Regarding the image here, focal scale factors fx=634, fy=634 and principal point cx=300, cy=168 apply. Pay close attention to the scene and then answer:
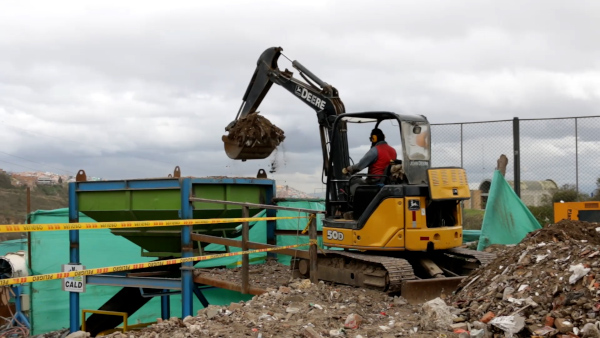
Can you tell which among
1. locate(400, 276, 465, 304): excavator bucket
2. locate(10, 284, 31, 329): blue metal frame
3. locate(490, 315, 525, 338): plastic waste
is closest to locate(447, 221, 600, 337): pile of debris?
locate(490, 315, 525, 338): plastic waste

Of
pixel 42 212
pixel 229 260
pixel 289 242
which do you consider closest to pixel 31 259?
pixel 42 212

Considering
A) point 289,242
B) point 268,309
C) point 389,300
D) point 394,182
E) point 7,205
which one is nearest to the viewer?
point 268,309

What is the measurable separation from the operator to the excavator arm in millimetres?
585

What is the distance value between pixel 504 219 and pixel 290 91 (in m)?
4.77

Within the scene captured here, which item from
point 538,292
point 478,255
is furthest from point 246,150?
point 538,292

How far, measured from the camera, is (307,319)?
6.62m

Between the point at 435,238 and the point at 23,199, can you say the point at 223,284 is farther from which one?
the point at 23,199

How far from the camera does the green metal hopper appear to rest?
10695 mm

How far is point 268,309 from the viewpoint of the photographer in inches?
→ 277

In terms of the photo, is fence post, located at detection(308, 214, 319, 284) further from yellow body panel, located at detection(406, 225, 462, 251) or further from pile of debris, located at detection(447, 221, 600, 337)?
pile of debris, located at detection(447, 221, 600, 337)

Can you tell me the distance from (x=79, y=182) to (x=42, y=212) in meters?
1.10

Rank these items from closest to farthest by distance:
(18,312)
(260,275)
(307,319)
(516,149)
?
(307,319)
(260,275)
(18,312)
(516,149)

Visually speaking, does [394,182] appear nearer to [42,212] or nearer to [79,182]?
[79,182]

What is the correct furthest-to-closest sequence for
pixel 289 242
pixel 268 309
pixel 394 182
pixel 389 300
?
pixel 289 242
pixel 394 182
pixel 389 300
pixel 268 309
